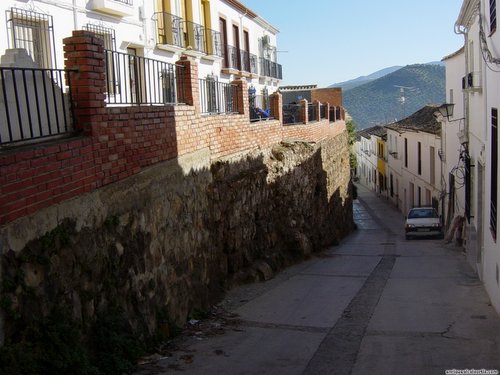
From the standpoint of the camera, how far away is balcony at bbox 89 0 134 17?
1527 cm

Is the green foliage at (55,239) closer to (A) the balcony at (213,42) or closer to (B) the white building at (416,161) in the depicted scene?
(A) the balcony at (213,42)

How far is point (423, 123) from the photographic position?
3112cm

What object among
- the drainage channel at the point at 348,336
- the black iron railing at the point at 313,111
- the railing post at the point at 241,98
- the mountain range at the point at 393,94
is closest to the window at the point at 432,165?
the black iron railing at the point at 313,111

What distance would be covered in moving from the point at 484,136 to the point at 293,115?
913cm

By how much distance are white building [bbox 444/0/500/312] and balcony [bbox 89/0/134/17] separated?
29.1 feet

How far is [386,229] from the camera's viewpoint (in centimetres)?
2892

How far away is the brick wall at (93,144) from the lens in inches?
187

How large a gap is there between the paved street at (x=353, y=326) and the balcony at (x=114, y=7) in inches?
327

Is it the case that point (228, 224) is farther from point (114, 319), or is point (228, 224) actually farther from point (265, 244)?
point (114, 319)

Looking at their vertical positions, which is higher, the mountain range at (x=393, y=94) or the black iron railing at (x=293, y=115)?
the mountain range at (x=393, y=94)

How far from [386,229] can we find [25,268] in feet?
84.4

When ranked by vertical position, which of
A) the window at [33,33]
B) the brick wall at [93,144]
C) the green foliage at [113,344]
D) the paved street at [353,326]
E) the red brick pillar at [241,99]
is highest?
the window at [33,33]

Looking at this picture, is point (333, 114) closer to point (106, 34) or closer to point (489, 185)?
point (106, 34)

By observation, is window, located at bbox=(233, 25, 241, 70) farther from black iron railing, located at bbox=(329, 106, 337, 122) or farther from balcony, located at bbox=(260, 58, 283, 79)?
black iron railing, located at bbox=(329, 106, 337, 122)
